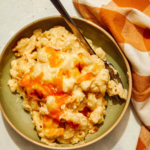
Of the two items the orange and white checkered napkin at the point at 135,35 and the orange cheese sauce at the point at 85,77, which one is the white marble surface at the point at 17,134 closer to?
the orange and white checkered napkin at the point at 135,35

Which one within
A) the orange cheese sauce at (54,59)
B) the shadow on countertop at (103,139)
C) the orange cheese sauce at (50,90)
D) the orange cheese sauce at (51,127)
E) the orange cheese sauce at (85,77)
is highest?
the orange cheese sauce at (54,59)

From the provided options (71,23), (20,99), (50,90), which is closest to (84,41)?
(71,23)

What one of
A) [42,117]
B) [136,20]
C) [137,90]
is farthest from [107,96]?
[136,20]

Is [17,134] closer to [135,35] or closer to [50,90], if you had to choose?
[50,90]

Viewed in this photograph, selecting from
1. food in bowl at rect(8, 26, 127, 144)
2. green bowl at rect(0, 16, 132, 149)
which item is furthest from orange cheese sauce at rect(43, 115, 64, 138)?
green bowl at rect(0, 16, 132, 149)

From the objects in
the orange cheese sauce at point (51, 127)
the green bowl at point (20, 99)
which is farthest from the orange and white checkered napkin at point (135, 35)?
the orange cheese sauce at point (51, 127)

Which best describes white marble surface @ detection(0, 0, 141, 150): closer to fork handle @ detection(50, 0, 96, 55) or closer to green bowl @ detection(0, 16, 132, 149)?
green bowl @ detection(0, 16, 132, 149)
